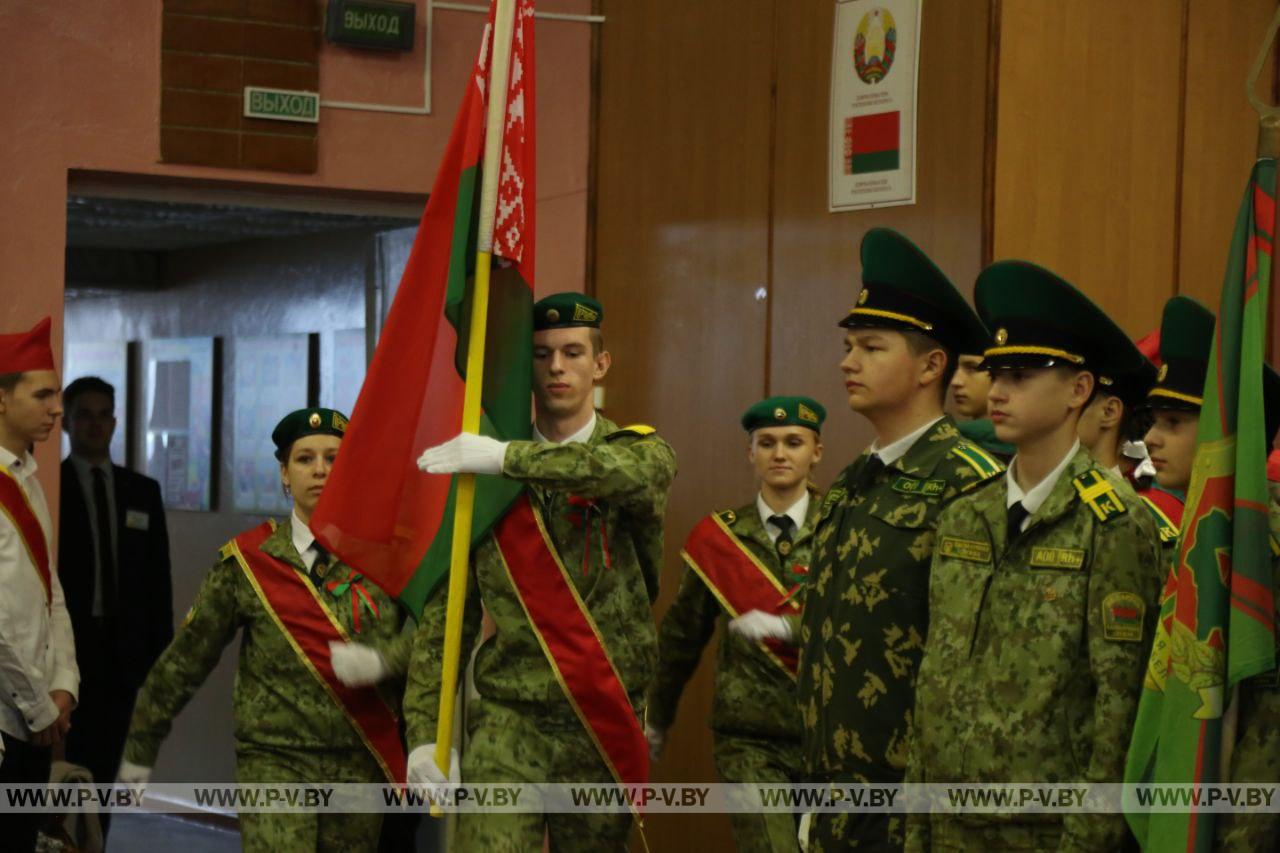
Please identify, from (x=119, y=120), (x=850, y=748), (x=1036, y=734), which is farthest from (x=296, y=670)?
(x=119, y=120)

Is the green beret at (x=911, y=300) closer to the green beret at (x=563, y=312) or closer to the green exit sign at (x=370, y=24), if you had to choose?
the green beret at (x=563, y=312)

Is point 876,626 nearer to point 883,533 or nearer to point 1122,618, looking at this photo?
point 883,533

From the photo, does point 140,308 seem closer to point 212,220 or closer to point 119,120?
point 212,220

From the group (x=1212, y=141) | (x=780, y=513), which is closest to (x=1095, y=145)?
(x=1212, y=141)

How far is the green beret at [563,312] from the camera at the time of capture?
3713 millimetres

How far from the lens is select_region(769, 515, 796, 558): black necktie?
181 inches

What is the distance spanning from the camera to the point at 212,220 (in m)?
7.61

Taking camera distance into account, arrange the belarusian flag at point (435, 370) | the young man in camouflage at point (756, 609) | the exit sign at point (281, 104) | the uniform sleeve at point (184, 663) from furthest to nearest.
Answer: the exit sign at point (281, 104), the young man in camouflage at point (756, 609), the uniform sleeve at point (184, 663), the belarusian flag at point (435, 370)

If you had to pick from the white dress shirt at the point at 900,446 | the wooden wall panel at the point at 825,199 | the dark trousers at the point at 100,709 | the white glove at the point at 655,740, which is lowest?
the dark trousers at the point at 100,709

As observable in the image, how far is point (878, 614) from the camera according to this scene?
312 centimetres

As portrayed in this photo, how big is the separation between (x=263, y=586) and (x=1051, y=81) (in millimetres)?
2692

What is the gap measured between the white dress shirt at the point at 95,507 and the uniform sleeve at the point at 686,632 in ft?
7.85

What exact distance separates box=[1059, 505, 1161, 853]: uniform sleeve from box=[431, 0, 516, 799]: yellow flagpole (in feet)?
4.28

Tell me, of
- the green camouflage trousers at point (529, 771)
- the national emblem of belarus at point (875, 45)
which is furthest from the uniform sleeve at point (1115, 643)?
the national emblem of belarus at point (875, 45)
